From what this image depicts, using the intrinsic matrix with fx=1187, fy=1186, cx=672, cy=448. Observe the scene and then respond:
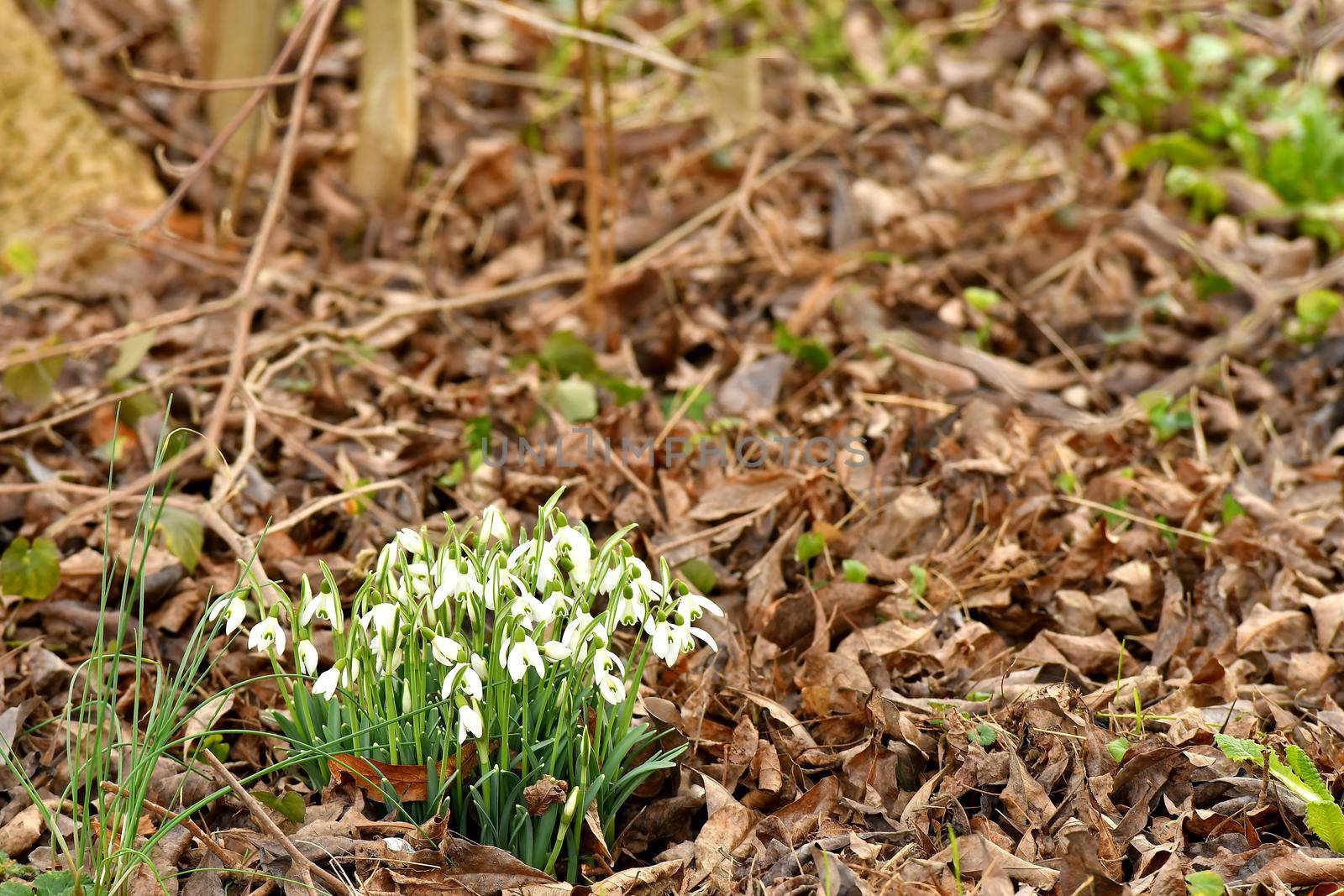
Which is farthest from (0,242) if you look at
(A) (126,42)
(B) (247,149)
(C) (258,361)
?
(C) (258,361)

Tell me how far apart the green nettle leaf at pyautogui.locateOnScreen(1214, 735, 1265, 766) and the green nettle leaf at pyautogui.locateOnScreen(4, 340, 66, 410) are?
8.26 feet

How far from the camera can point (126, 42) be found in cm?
401

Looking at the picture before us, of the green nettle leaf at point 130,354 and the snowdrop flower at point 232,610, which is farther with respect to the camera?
the green nettle leaf at point 130,354

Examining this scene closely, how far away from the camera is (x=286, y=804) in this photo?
5.94 feet

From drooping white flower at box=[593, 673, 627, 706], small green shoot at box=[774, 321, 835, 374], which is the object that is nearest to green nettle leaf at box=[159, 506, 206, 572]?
drooping white flower at box=[593, 673, 627, 706]

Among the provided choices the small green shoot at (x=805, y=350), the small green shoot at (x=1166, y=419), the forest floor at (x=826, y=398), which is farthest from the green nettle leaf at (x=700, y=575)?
the small green shoot at (x=1166, y=419)

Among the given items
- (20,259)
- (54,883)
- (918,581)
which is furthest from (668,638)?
(20,259)

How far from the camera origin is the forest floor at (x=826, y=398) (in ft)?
6.23

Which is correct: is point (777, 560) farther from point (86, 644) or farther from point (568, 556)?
point (86, 644)

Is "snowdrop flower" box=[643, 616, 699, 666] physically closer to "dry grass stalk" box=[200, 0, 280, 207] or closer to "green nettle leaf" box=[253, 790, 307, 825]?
"green nettle leaf" box=[253, 790, 307, 825]

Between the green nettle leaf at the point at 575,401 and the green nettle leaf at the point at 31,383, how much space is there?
116cm

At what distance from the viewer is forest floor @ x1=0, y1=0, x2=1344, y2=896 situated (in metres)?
1.90

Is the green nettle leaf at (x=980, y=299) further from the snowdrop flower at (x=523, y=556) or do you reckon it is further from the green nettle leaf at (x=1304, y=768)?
the snowdrop flower at (x=523, y=556)

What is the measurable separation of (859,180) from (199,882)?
2825mm
